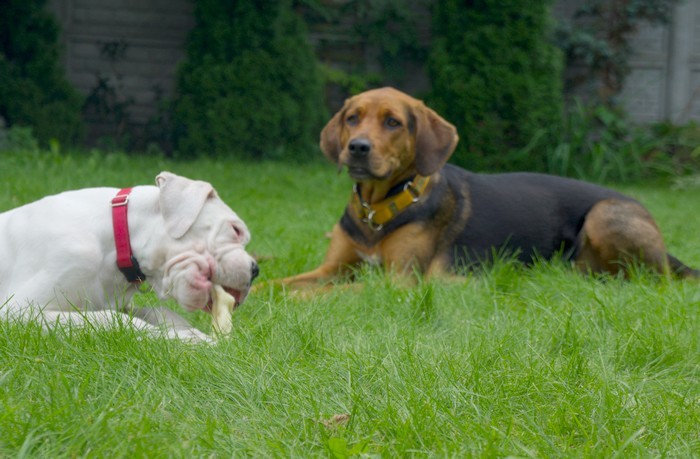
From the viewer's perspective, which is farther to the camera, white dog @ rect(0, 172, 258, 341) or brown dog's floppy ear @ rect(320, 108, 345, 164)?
brown dog's floppy ear @ rect(320, 108, 345, 164)

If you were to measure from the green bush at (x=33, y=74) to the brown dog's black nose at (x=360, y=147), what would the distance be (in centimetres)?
850

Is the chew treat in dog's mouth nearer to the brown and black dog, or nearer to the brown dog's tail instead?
the brown and black dog

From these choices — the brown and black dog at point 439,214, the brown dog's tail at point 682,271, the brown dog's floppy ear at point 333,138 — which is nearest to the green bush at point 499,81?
the brown and black dog at point 439,214

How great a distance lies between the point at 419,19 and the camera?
14.7 m

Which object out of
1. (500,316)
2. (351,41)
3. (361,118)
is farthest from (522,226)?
(351,41)

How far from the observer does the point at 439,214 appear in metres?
5.30

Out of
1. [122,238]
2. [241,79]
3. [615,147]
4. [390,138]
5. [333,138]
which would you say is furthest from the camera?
[615,147]

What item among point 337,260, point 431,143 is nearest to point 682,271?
point 431,143

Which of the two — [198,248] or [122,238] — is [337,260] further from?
[122,238]

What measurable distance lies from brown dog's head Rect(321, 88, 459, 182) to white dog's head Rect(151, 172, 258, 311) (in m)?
1.69

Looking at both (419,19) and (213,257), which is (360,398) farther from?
(419,19)

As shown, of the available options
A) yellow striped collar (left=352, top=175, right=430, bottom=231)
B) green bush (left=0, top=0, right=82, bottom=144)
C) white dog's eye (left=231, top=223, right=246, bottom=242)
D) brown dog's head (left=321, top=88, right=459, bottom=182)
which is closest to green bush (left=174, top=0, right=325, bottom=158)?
green bush (left=0, top=0, right=82, bottom=144)

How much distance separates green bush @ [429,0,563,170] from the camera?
491 inches

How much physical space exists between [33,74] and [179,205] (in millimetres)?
10198
